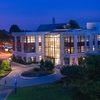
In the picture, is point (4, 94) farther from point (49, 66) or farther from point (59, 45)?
point (59, 45)

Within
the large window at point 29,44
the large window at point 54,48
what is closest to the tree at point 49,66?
the large window at point 54,48

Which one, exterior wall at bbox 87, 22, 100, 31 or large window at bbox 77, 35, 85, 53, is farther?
exterior wall at bbox 87, 22, 100, 31

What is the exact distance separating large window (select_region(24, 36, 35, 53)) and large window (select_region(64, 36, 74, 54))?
225 inches

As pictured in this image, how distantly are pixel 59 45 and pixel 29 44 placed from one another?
517cm

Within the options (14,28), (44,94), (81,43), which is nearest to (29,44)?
(81,43)

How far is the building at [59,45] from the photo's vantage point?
41469 millimetres

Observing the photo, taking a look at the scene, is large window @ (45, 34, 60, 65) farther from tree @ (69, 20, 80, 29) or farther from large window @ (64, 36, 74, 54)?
tree @ (69, 20, 80, 29)

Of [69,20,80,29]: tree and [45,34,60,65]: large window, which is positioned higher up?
[69,20,80,29]: tree

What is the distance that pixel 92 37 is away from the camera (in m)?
43.1

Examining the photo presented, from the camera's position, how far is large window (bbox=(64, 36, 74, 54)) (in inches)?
1633

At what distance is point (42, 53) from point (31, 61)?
2.67m

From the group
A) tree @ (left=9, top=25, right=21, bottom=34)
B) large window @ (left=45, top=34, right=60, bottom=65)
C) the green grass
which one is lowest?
the green grass

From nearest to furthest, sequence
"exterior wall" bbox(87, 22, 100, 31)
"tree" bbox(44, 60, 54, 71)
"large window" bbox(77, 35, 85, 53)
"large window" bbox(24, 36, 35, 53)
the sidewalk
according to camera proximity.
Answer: the sidewalk → "tree" bbox(44, 60, 54, 71) → "large window" bbox(77, 35, 85, 53) → "large window" bbox(24, 36, 35, 53) → "exterior wall" bbox(87, 22, 100, 31)

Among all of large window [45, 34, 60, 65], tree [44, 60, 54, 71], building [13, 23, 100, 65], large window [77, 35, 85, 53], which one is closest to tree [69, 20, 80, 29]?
building [13, 23, 100, 65]
